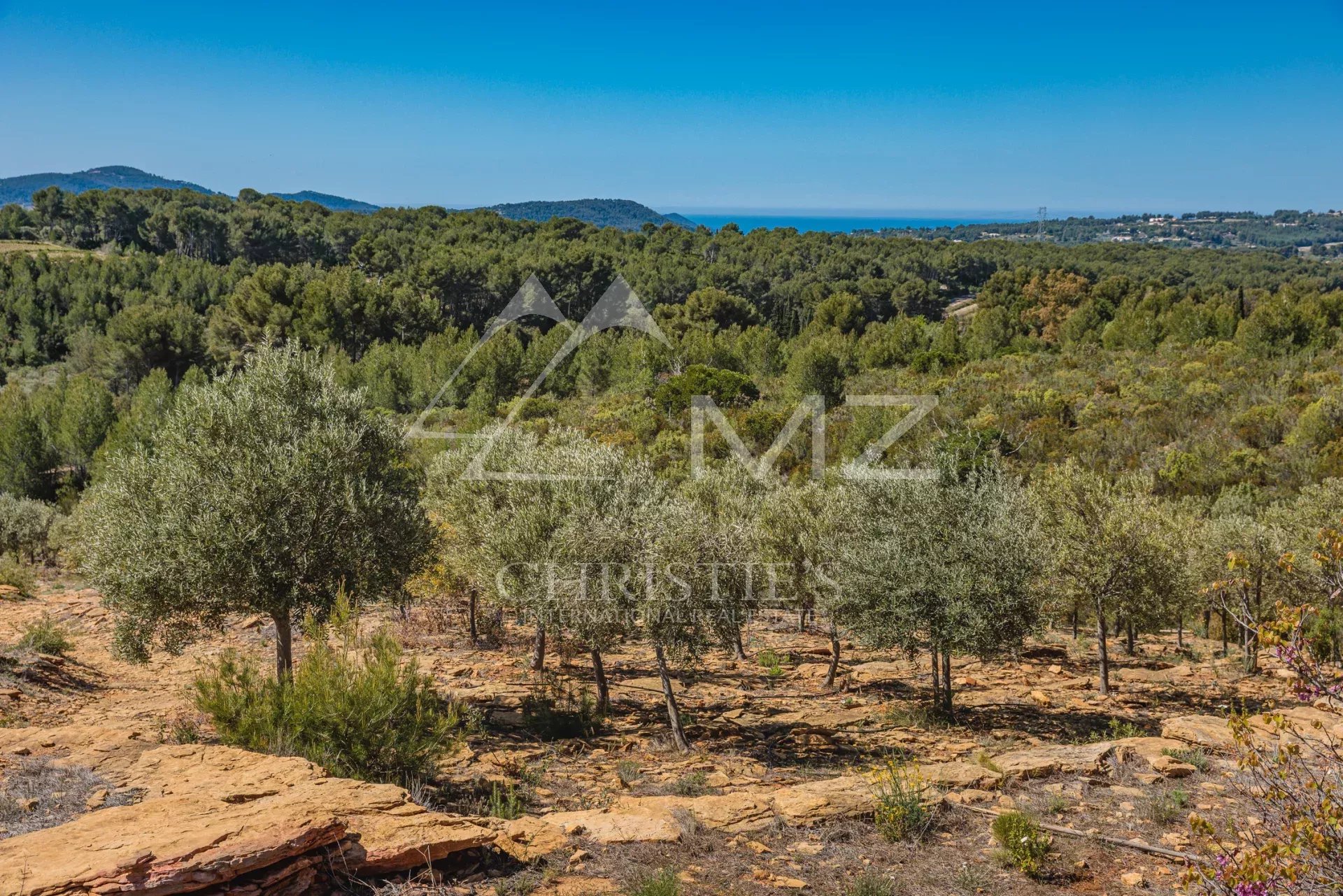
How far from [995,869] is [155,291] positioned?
279 ft

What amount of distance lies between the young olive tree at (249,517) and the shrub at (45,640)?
4.27m

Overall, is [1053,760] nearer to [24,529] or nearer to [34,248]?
[24,529]

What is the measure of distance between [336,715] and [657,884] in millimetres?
4511

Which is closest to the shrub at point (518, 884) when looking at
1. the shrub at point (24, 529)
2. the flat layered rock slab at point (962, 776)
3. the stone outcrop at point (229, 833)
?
the stone outcrop at point (229, 833)

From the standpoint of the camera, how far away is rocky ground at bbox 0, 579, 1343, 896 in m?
6.96

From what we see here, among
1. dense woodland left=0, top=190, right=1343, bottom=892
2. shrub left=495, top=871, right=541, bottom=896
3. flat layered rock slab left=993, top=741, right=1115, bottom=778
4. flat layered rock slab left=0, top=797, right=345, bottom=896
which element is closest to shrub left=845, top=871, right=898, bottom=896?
shrub left=495, top=871, right=541, bottom=896

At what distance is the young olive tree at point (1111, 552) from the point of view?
17.4 m

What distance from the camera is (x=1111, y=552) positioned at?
17547mm

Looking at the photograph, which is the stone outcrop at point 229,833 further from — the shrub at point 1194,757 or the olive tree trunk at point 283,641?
the shrub at point 1194,757

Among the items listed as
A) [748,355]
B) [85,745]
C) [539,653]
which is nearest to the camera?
[85,745]

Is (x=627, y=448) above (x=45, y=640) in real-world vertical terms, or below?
below

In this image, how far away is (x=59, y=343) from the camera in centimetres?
6894

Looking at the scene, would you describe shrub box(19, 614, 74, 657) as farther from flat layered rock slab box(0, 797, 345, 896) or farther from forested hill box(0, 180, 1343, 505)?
flat layered rock slab box(0, 797, 345, 896)

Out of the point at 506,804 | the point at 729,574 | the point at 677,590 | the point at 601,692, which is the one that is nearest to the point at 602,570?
the point at 677,590
